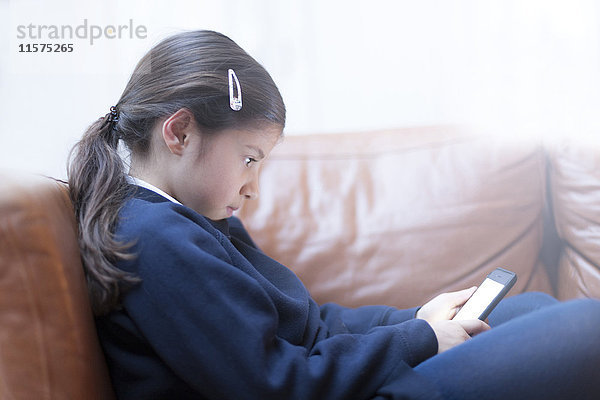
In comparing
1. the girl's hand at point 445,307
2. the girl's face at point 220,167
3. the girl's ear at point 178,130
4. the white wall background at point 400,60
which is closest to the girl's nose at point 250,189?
the girl's face at point 220,167

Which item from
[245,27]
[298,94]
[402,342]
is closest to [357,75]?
[298,94]

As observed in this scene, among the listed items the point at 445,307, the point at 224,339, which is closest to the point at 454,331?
the point at 445,307

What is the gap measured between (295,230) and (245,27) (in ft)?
1.60

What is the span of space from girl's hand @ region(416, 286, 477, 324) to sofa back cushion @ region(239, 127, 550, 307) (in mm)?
130

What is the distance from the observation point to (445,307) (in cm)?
76

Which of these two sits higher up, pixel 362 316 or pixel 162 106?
pixel 162 106

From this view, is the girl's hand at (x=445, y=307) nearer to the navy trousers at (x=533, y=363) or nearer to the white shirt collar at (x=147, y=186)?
the navy trousers at (x=533, y=363)

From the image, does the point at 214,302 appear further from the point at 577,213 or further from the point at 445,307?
the point at 577,213

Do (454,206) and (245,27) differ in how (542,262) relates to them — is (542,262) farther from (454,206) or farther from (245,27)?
(245,27)

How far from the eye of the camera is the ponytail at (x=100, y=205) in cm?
53

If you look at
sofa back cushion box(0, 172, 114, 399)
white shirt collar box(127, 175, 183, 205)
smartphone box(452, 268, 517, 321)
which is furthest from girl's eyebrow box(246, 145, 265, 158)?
smartphone box(452, 268, 517, 321)

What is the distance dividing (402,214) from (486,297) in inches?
10.4

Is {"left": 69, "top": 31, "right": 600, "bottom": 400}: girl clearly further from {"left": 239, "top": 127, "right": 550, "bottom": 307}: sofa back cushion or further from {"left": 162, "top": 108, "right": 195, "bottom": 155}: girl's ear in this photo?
{"left": 239, "top": 127, "right": 550, "bottom": 307}: sofa back cushion

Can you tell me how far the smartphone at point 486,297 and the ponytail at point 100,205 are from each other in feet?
1.52
